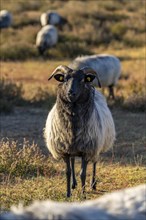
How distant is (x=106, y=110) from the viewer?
26.1 ft

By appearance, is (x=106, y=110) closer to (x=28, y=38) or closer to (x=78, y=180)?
(x=78, y=180)

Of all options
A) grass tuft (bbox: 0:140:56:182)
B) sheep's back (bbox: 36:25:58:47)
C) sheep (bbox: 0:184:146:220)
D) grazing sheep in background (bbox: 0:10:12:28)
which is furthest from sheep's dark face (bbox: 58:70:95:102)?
grazing sheep in background (bbox: 0:10:12:28)

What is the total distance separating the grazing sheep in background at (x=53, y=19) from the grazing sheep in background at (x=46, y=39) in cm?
397

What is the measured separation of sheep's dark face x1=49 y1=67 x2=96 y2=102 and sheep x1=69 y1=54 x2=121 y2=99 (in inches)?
299

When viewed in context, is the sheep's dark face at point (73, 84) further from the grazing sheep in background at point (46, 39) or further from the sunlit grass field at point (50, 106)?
the grazing sheep in background at point (46, 39)

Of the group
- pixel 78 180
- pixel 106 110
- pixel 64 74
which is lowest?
pixel 78 180

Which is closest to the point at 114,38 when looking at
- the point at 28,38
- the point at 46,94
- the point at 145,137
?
the point at 28,38

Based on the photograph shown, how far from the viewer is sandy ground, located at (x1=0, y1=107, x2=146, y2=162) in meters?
10.1

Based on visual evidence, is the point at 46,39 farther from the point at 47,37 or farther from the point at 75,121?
the point at 75,121

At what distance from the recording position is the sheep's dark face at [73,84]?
6738 mm

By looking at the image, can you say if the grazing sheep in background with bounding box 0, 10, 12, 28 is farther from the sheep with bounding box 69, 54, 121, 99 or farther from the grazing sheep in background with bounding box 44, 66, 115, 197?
the grazing sheep in background with bounding box 44, 66, 115, 197

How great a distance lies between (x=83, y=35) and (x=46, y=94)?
16.0 meters

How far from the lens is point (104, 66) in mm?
15758

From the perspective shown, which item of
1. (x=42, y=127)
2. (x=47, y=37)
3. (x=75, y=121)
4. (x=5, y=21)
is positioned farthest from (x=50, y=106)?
(x=5, y=21)
